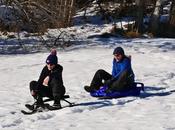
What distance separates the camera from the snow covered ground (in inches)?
362

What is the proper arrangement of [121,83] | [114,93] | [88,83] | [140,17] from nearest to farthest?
[114,93], [121,83], [88,83], [140,17]

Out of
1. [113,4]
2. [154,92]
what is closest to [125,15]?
[113,4]

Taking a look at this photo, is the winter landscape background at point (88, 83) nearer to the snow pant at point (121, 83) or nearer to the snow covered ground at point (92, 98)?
the snow covered ground at point (92, 98)

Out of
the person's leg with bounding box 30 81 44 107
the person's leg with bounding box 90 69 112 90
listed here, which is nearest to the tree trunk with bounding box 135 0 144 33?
the person's leg with bounding box 90 69 112 90

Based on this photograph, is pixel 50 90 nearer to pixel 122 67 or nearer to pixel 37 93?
pixel 37 93

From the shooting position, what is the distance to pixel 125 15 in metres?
30.0

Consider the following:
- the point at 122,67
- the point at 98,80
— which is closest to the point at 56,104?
the point at 98,80

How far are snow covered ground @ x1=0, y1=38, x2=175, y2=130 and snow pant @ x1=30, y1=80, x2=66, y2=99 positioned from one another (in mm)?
319

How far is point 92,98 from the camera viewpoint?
11500 millimetres

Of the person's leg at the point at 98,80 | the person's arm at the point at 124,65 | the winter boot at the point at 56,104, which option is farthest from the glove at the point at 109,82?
the winter boot at the point at 56,104

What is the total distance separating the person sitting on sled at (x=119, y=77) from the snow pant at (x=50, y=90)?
1.42 meters

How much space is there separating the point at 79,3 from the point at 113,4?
2.16 meters

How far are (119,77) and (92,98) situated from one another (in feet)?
2.30

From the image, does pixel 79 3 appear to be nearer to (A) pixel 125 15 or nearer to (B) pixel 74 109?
(A) pixel 125 15
